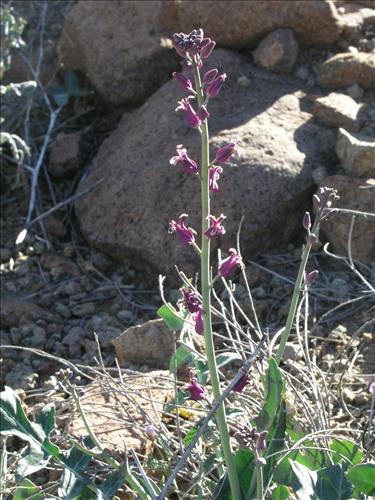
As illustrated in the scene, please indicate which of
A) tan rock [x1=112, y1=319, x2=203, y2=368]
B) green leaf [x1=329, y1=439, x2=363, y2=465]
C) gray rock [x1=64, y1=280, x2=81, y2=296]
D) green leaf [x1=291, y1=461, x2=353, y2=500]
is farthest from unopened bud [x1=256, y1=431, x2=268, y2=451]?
gray rock [x1=64, y1=280, x2=81, y2=296]

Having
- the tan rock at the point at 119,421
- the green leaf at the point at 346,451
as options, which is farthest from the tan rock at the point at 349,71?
the green leaf at the point at 346,451

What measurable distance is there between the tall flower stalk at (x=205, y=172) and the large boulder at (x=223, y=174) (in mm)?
1691

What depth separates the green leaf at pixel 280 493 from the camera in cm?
214

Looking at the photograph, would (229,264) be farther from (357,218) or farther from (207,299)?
(357,218)

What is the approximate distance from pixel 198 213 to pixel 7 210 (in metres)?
1.07

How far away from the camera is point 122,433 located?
2861 millimetres

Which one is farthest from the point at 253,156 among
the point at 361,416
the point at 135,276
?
the point at 361,416

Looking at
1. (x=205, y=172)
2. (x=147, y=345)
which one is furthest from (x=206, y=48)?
(x=147, y=345)

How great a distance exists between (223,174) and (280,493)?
6.20 feet

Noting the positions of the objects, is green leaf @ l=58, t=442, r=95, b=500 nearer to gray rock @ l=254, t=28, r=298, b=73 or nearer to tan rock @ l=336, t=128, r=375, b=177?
tan rock @ l=336, t=128, r=375, b=177

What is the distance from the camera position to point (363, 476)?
79.8 inches

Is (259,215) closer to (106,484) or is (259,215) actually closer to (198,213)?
(198,213)

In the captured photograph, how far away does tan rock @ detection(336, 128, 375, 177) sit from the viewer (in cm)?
371

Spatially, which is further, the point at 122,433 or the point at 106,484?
the point at 122,433
